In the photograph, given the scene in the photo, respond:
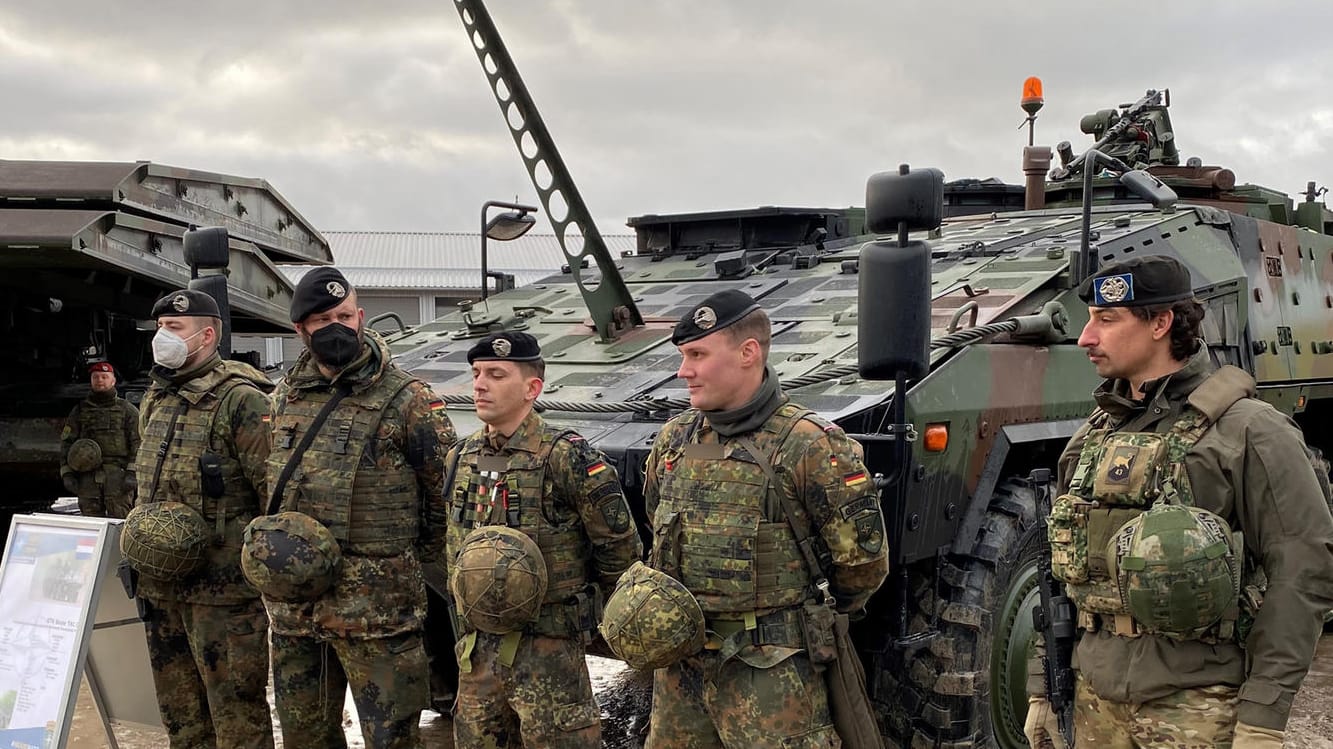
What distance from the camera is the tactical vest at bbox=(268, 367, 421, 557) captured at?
399cm

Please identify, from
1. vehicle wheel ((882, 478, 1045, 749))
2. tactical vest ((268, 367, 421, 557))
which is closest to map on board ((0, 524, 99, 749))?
tactical vest ((268, 367, 421, 557))

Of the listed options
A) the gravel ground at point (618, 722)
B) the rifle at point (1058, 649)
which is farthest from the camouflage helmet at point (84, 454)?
the rifle at point (1058, 649)

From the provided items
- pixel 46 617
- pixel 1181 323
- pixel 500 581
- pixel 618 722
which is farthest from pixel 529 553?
pixel 618 722

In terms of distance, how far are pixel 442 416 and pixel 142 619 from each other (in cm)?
146

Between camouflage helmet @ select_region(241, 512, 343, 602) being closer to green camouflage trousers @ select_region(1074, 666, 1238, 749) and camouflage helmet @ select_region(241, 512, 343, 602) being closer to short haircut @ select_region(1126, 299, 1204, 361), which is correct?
green camouflage trousers @ select_region(1074, 666, 1238, 749)

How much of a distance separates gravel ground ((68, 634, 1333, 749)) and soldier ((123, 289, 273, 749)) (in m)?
1.01

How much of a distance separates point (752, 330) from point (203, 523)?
2199mm

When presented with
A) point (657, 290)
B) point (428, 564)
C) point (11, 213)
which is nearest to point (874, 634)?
point (428, 564)

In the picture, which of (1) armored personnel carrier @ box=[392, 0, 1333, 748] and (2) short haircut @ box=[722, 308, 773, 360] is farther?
(1) armored personnel carrier @ box=[392, 0, 1333, 748]

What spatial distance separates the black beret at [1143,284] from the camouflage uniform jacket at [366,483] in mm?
2127

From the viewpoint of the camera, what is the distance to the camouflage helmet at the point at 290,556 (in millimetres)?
3812

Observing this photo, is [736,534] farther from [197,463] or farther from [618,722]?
[618,722]

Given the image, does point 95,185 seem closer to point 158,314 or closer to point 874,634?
point 158,314

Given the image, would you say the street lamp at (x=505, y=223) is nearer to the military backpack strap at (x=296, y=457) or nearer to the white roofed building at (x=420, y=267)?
the military backpack strap at (x=296, y=457)
